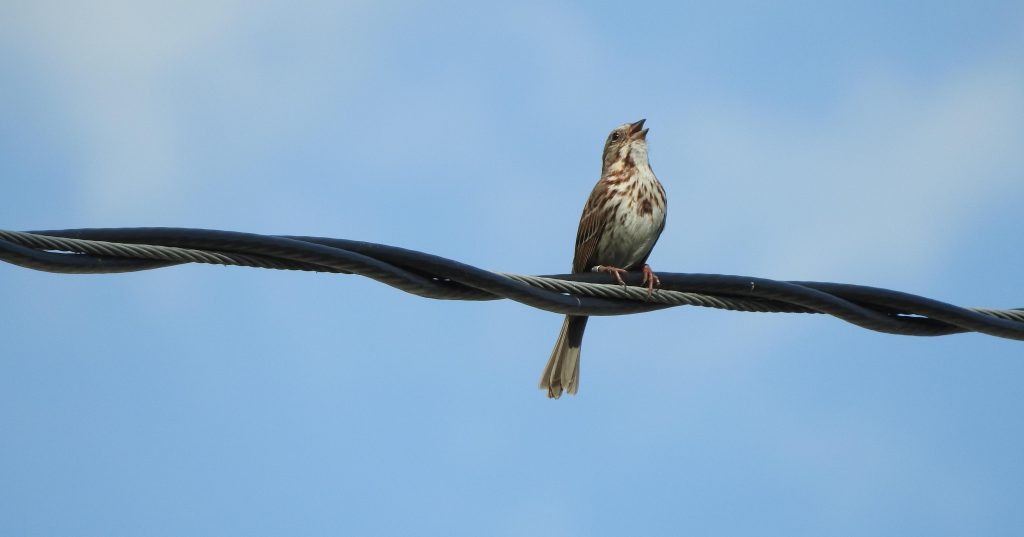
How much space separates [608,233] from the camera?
286 inches

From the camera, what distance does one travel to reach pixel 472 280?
4.18 meters

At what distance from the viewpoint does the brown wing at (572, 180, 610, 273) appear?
7.30m

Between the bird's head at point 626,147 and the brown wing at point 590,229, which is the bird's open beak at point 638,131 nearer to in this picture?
the bird's head at point 626,147

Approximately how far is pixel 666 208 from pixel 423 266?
3550 millimetres

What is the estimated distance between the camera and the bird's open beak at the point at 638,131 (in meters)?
8.00

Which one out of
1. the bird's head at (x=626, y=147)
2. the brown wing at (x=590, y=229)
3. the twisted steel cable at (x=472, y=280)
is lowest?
the twisted steel cable at (x=472, y=280)

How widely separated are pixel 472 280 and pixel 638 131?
409 cm

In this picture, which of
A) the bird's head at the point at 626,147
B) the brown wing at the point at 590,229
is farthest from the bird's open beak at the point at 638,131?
the brown wing at the point at 590,229

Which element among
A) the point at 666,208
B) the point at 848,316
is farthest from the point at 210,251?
the point at 666,208

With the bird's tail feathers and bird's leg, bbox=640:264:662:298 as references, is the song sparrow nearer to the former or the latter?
the bird's tail feathers

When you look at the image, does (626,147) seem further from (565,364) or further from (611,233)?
(565,364)

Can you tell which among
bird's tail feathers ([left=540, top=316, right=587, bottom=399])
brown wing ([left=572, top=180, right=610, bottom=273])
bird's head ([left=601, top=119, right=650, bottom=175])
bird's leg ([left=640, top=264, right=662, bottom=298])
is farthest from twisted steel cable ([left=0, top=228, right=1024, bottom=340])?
bird's head ([left=601, top=119, right=650, bottom=175])

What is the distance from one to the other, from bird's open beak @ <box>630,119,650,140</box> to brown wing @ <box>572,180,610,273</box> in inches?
23.9

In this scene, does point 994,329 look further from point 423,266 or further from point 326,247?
point 326,247
